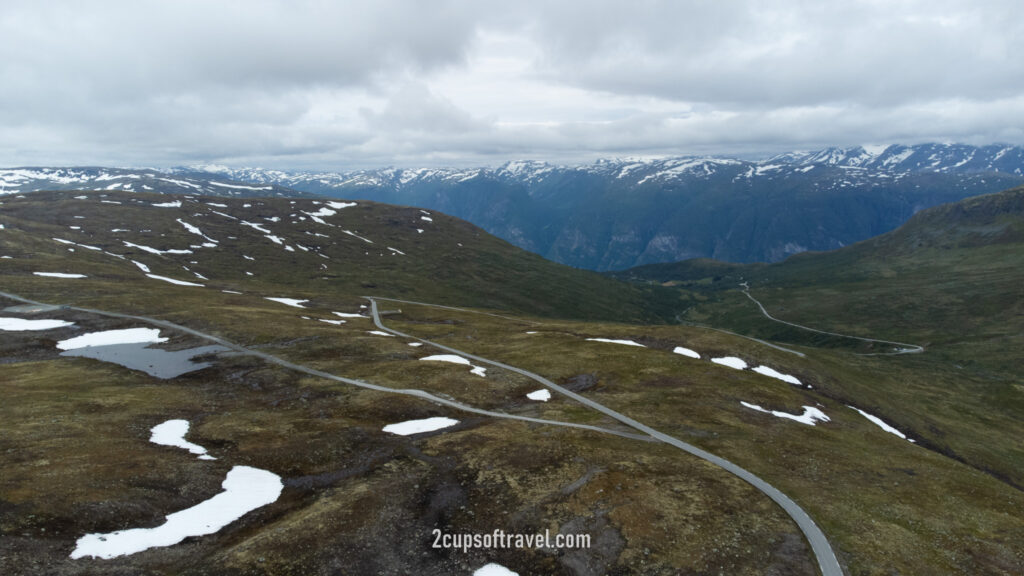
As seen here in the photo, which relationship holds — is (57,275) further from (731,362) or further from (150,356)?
(731,362)

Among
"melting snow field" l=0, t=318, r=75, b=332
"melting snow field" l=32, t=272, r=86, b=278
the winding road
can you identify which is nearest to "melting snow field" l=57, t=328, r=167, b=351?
the winding road

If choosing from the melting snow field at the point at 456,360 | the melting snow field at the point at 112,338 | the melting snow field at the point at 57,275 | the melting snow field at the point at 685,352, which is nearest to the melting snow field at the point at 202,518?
the melting snow field at the point at 456,360

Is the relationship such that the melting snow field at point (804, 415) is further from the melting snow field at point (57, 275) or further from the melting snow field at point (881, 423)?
the melting snow field at point (57, 275)

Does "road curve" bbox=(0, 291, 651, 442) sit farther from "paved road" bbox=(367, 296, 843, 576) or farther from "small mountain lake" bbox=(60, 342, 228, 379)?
"small mountain lake" bbox=(60, 342, 228, 379)

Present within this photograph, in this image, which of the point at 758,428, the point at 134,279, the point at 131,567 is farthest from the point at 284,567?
the point at 134,279

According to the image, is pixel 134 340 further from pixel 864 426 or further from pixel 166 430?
pixel 864 426

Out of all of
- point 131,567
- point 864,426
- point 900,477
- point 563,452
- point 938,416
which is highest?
point 131,567

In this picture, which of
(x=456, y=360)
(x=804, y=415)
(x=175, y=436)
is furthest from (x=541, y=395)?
(x=175, y=436)
